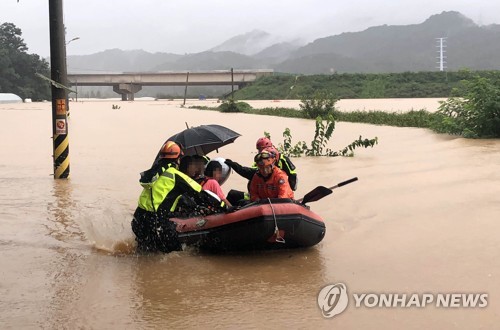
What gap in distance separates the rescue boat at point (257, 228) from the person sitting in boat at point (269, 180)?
1.37 ft

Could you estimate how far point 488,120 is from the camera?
15789 mm

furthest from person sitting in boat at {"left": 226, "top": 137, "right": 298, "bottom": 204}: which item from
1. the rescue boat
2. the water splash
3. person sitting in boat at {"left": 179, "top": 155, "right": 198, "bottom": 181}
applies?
the water splash

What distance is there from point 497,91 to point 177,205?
1277 cm

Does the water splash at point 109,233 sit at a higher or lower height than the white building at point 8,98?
lower

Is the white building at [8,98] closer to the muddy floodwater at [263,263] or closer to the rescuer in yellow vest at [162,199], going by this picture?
the muddy floodwater at [263,263]

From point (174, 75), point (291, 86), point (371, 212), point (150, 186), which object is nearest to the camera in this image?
point (150, 186)

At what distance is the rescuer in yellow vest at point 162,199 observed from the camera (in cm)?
532

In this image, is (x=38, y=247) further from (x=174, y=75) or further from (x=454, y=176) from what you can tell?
(x=174, y=75)

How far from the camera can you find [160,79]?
78.7 meters

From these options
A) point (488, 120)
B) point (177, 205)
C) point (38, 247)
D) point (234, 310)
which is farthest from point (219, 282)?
point (488, 120)

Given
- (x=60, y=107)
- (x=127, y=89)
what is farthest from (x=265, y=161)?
(x=127, y=89)

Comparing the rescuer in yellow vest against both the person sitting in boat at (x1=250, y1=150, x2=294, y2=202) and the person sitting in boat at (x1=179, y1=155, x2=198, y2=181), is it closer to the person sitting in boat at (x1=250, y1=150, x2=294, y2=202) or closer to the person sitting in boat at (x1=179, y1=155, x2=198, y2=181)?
the person sitting in boat at (x1=179, y1=155, x2=198, y2=181)

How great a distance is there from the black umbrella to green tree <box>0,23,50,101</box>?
66944 millimetres

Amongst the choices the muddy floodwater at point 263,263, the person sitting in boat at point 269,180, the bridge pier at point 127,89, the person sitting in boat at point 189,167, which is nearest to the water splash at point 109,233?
the muddy floodwater at point 263,263
